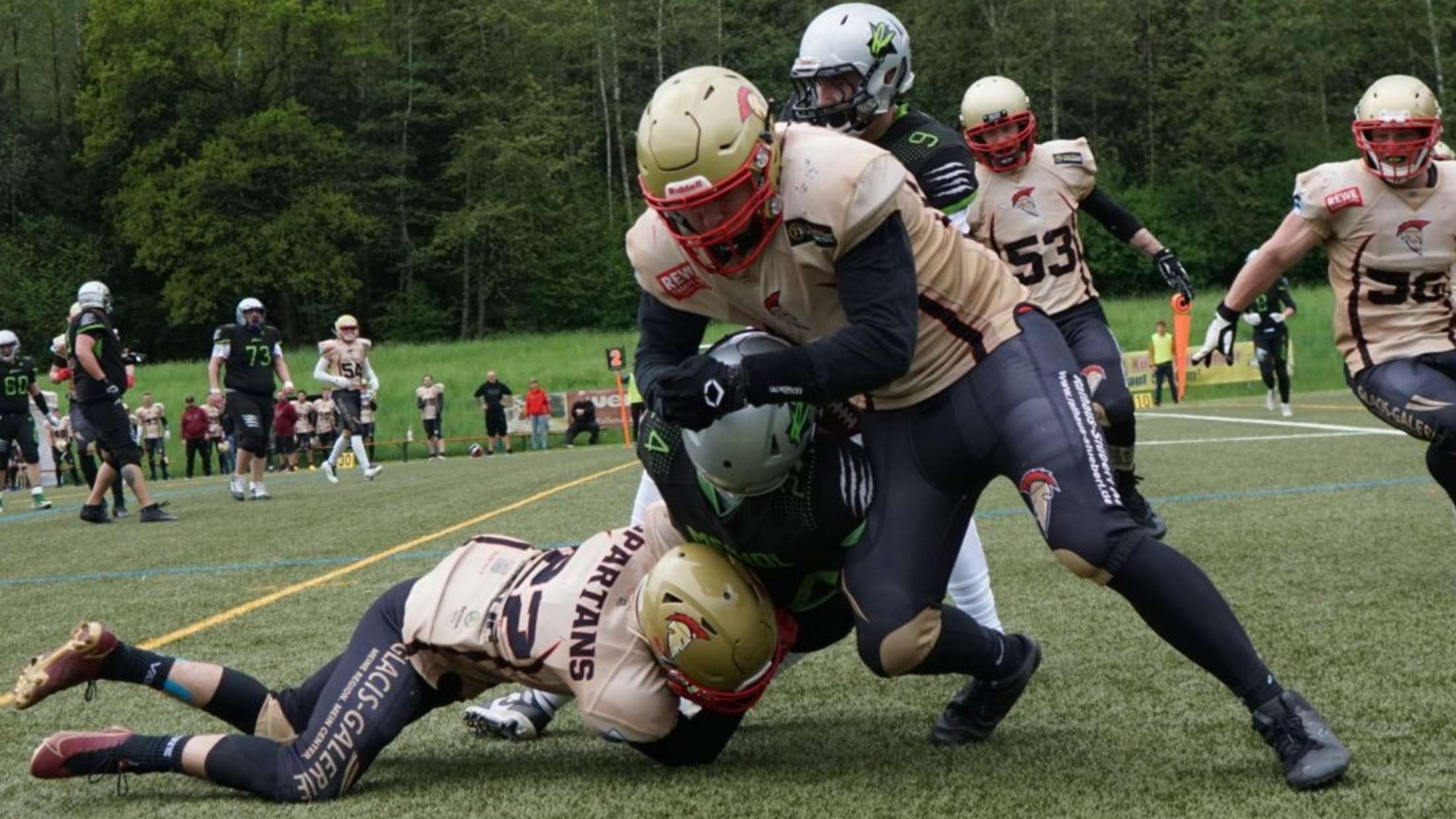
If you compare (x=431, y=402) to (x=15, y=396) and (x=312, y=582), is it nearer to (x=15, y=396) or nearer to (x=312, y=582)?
(x=15, y=396)

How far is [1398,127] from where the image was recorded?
215 inches

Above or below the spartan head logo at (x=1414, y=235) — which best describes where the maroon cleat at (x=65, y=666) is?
below

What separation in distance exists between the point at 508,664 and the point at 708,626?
52 cm

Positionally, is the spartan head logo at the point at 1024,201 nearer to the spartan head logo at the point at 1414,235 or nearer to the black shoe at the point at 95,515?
the spartan head logo at the point at 1414,235

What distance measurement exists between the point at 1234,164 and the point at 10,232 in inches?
1548

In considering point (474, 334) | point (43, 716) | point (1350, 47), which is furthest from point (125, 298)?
point (43, 716)

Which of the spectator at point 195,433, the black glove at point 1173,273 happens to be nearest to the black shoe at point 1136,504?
the black glove at point 1173,273

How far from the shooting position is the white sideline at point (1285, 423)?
1307 cm

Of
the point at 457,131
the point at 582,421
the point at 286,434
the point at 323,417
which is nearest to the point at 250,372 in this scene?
the point at 286,434

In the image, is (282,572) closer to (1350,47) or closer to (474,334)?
(474,334)

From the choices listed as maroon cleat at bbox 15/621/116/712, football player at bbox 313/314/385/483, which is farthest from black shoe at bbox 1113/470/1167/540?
football player at bbox 313/314/385/483

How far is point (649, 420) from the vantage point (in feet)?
12.4

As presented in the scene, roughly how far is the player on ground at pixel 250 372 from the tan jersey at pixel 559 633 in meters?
10.5

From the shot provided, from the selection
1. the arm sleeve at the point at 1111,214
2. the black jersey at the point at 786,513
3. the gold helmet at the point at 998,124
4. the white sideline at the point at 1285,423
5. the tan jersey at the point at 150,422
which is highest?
the gold helmet at the point at 998,124
